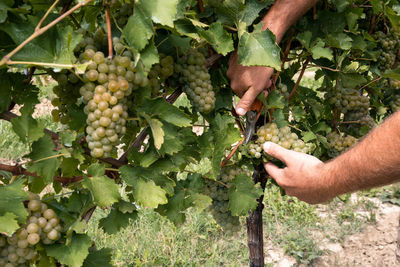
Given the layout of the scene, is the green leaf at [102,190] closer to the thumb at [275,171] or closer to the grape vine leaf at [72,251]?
the grape vine leaf at [72,251]

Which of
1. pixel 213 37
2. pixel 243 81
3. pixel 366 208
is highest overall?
pixel 213 37

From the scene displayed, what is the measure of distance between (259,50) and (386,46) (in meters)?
1.06

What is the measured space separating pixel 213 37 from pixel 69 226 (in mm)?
706

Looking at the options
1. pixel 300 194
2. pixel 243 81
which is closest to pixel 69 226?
pixel 243 81

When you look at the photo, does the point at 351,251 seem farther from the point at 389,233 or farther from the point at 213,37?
the point at 213,37

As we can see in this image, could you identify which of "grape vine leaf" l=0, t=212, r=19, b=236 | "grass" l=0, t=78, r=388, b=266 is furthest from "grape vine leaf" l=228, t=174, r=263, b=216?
"grass" l=0, t=78, r=388, b=266

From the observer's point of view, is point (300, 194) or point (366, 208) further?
point (366, 208)

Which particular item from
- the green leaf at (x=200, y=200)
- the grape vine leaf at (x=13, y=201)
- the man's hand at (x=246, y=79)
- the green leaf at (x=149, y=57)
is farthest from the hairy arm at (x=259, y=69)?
the grape vine leaf at (x=13, y=201)

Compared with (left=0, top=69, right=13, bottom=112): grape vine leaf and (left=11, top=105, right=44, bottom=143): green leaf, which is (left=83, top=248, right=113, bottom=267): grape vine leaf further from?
Answer: (left=0, top=69, right=13, bottom=112): grape vine leaf

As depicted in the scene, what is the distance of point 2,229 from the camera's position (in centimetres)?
99

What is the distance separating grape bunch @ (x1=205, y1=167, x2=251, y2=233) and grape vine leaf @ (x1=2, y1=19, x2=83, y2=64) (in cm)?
86

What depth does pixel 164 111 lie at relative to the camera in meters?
1.21

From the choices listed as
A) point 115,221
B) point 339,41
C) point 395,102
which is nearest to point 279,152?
point 339,41

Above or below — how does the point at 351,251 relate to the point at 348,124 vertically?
below
